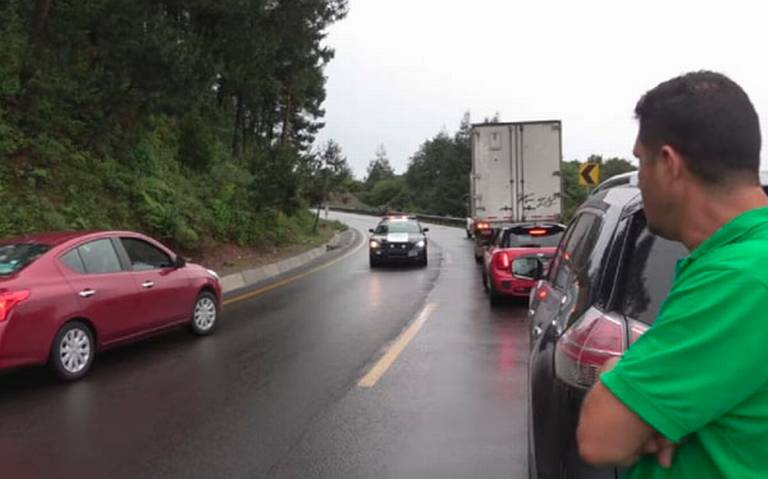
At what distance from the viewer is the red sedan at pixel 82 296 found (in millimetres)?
7215

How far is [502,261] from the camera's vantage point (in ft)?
41.5

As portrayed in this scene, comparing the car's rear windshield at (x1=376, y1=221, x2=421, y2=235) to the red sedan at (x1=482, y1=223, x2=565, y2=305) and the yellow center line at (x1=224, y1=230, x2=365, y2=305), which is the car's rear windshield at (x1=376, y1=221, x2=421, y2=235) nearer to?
the yellow center line at (x1=224, y1=230, x2=365, y2=305)

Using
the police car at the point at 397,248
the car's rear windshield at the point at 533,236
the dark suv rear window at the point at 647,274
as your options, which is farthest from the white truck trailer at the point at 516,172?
the dark suv rear window at the point at 647,274

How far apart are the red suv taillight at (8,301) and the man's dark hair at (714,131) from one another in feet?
23.0

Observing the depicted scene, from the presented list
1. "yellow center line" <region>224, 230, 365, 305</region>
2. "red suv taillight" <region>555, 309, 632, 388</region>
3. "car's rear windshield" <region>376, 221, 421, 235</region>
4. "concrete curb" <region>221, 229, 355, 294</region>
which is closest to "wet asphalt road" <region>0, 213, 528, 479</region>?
"red suv taillight" <region>555, 309, 632, 388</region>

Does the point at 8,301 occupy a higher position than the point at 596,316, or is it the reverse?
the point at 596,316

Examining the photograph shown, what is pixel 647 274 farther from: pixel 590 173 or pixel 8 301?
pixel 590 173

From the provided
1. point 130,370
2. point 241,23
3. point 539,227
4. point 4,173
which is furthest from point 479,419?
point 241,23

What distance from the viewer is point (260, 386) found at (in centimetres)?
733

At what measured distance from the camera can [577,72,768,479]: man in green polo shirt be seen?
1326 millimetres

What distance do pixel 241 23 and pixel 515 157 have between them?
9097 mm

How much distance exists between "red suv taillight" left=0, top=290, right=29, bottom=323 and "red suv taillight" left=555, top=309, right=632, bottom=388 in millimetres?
6025

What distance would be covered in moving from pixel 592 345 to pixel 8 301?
6.25m

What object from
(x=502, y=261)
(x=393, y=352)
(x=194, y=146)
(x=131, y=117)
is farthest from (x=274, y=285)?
(x=194, y=146)
